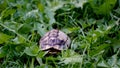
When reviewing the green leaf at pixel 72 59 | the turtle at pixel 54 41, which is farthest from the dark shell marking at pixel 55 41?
the green leaf at pixel 72 59

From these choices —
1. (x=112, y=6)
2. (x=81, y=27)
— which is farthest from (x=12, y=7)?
(x=112, y=6)

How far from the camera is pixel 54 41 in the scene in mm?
1730

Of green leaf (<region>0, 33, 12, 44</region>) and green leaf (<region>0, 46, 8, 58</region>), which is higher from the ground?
green leaf (<region>0, 33, 12, 44</region>)

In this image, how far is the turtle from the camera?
1.68m

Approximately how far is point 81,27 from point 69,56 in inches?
16.5

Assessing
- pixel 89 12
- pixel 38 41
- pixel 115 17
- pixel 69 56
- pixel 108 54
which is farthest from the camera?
pixel 89 12

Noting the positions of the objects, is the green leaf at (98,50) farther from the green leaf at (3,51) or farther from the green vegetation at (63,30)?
the green leaf at (3,51)

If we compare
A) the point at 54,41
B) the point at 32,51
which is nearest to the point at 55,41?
the point at 54,41

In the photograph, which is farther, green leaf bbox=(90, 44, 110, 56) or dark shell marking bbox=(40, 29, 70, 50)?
dark shell marking bbox=(40, 29, 70, 50)

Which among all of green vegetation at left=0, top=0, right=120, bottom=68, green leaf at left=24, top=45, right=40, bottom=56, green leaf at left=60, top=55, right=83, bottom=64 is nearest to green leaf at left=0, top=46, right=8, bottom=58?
green vegetation at left=0, top=0, right=120, bottom=68

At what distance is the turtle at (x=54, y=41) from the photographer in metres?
1.68

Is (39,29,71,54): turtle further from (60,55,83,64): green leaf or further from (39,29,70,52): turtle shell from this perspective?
(60,55,83,64): green leaf

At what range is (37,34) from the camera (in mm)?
1851

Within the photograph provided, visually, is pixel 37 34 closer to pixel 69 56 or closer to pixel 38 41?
pixel 38 41
